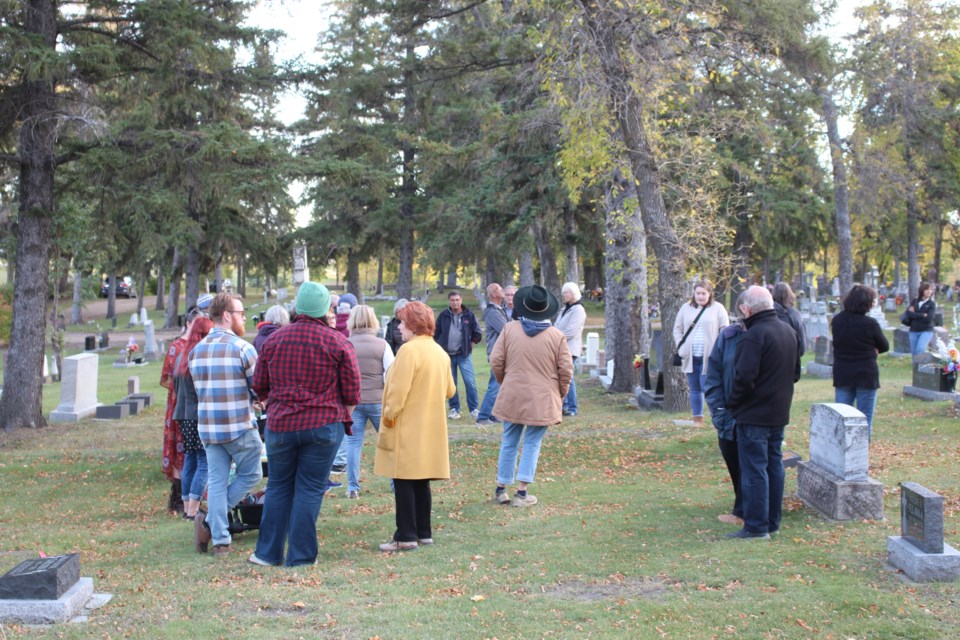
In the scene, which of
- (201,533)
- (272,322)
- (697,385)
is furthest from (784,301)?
(201,533)

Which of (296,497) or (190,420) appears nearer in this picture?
(296,497)

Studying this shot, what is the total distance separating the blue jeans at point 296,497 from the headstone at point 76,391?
1219 cm

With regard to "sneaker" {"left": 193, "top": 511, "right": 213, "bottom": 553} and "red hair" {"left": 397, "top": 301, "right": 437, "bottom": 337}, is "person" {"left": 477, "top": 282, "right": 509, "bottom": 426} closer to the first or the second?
"red hair" {"left": 397, "top": 301, "right": 437, "bottom": 337}

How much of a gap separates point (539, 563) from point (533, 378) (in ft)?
6.18

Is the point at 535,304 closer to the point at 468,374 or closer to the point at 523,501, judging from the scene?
the point at 523,501

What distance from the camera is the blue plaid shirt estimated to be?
20.9ft

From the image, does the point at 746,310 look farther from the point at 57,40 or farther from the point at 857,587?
the point at 57,40

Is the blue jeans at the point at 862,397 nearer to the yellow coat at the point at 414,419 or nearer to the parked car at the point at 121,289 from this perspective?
the yellow coat at the point at 414,419

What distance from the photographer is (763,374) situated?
6.59 metres

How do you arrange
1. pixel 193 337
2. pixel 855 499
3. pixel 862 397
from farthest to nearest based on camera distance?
pixel 862 397 → pixel 193 337 → pixel 855 499

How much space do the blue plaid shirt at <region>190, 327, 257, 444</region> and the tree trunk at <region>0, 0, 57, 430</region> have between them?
9240 mm

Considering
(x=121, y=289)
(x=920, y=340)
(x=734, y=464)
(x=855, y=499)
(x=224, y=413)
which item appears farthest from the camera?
(x=121, y=289)

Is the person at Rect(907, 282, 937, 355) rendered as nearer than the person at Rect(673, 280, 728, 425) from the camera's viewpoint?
No

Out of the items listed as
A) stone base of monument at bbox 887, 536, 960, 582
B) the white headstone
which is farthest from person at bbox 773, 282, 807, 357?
the white headstone
